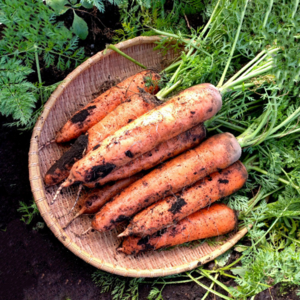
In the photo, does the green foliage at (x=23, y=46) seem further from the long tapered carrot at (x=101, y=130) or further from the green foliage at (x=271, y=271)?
the green foliage at (x=271, y=271)

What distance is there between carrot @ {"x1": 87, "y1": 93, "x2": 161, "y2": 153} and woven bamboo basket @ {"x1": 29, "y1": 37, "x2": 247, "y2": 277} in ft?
1.08

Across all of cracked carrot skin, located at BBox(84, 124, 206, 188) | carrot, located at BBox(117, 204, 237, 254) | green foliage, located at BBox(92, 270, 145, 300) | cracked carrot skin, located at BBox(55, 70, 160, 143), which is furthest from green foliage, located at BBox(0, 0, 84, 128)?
green foliage, located at BBox(92, 270, 145, 300)

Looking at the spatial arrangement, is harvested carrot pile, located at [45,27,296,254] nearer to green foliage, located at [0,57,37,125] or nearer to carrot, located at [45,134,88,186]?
carrot, located at [45,134,88,186]

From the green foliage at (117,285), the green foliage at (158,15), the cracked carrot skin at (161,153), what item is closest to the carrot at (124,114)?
the cracked carrot skin at (161,153)

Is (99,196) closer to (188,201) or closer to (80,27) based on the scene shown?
(188,201)

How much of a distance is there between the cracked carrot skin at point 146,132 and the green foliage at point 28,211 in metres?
0.44

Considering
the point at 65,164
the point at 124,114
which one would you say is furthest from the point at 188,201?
the point at 65,164

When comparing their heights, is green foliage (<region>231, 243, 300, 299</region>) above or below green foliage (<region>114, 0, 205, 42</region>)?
below

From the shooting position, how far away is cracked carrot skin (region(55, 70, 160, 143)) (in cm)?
214

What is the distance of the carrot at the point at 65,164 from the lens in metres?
2.04

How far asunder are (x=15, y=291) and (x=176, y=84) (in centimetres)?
185

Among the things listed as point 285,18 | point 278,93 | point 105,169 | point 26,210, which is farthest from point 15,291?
point 285,18

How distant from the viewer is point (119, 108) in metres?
2.16

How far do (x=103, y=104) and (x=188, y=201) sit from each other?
95cm
